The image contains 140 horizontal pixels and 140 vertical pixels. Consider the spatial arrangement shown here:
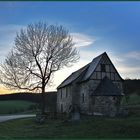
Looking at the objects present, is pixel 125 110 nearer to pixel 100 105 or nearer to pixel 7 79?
pixel 100 105

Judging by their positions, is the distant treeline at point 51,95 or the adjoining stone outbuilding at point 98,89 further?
the distant treeline at point 51,95

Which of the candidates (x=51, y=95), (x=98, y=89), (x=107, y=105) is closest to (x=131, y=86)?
(x=98, y=89)

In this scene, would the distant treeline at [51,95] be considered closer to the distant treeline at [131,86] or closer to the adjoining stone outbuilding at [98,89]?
the distant treeline at [131,86]

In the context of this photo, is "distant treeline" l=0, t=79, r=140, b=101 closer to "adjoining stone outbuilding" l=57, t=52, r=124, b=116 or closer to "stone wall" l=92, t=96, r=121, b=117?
"adjoining stone outbuilding" l=57, t=52, r=124, b=116

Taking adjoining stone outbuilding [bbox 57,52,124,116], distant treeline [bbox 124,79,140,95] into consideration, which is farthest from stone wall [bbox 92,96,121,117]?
distant treeline [bbox 124,79,140,95]

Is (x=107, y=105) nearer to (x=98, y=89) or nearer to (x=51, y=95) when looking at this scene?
(x=98, y=89)

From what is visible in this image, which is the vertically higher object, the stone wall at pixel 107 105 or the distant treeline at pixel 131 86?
→ the distant treeline at pixel 131 86

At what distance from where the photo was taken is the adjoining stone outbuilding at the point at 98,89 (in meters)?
41.8


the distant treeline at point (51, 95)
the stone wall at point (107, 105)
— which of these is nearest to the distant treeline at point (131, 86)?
the distant treeline at point (51, 95)

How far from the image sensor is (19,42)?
1905 inches

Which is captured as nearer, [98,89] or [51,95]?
[98,89]

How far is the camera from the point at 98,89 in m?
43.1

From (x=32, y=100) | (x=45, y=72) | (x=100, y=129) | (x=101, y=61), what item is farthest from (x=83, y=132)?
(x=32, y=100)

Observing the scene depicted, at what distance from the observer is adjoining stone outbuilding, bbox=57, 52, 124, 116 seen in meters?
41.8
